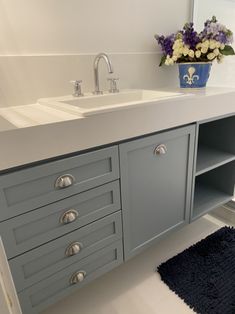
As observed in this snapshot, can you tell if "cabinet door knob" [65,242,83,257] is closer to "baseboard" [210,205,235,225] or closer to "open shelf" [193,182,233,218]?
"open shelf" [193,182,233,218]

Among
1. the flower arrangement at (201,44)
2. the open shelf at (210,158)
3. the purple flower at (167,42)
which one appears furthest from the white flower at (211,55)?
the open shelf at (210,158)

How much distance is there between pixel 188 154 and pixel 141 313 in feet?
2.57

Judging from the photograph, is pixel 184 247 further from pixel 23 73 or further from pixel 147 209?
pixel 23 73

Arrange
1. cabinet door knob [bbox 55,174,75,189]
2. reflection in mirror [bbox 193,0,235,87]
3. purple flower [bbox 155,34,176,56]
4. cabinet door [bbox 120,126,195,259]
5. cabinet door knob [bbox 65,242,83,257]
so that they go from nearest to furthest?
cabinet door knob [bbox 55,174,75,189]
cabinet door knob [bbox 65,242,83,257]
cabinet door [bbox 120,126,195,259]
purple flower [bbox 155,34,176,56]
reflection in mirror [bbox 193,0,235,87]

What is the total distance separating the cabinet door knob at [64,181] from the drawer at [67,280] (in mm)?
345

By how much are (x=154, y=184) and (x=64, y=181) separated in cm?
47

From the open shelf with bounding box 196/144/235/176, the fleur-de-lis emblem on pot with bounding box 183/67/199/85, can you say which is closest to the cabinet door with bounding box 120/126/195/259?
the open shelf with bounding box 196/144/235/176

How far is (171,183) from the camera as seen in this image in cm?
119

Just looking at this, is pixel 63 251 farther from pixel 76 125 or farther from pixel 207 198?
pixel 207 198

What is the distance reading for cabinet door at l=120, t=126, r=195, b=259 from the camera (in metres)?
1.00

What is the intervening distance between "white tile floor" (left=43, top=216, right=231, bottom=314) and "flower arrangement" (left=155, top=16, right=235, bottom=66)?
1143 millimetres

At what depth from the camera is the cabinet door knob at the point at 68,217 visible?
0.85 metres

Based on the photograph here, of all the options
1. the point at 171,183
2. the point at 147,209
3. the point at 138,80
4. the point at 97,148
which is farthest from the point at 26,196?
the point at 138,80

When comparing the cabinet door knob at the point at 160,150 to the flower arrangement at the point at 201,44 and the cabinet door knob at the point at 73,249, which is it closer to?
the cabinet door knob at the point at 73,249
